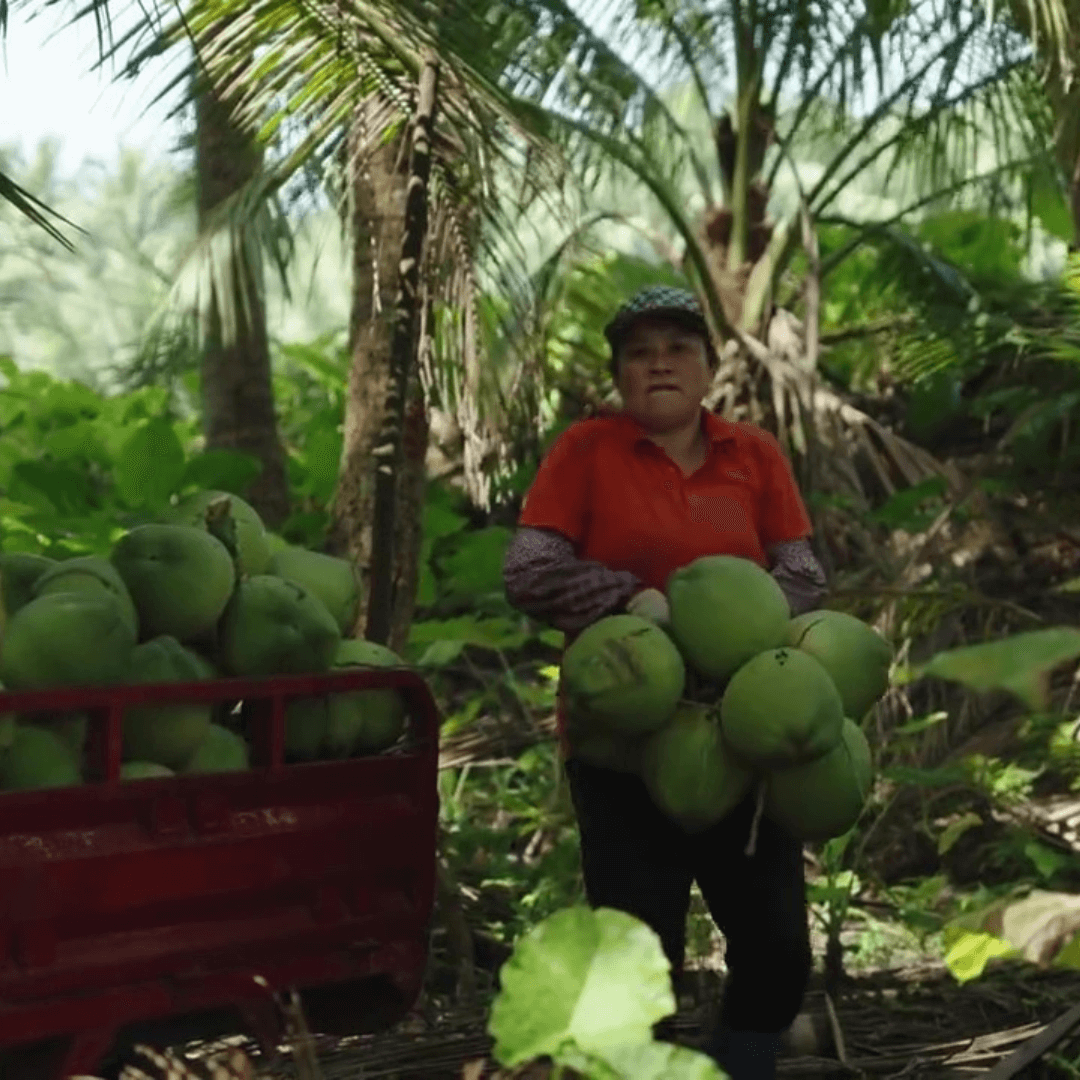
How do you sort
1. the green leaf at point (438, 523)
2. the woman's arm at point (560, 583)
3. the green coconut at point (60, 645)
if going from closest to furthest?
1. the green coconut at point (60, 645)
2. the woman's arm at point (560, 583)
3. the green leaf at point (438, 523)

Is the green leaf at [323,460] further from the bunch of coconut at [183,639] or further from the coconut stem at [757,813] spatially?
the coconut stem at [757,813]

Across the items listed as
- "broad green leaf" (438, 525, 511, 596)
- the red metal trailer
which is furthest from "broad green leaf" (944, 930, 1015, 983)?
"broad green leaf" (438, 525, 511, 596)

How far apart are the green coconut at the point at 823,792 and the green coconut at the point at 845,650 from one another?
0.21 ft

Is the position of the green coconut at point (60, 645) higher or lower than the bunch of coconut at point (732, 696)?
higher

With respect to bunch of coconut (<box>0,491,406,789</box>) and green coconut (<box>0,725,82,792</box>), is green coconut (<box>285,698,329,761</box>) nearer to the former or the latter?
bunch of coconut (<box>0,491,406,789</box>)

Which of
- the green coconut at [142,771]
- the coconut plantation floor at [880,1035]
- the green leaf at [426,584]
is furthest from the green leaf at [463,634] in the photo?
the green coconut at [142,771]

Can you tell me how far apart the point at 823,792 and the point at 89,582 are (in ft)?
3.89

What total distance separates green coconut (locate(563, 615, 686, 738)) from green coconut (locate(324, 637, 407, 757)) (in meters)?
0.35

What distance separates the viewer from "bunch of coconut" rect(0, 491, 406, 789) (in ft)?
10.7

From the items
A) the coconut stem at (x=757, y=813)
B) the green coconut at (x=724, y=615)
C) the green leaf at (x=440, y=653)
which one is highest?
the green coconut at (x=724, y=615)

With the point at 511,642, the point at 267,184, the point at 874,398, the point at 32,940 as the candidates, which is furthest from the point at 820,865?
the point at 874,398

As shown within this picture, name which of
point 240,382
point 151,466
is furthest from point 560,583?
point 240,382

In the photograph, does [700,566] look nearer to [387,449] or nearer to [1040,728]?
[387,449]

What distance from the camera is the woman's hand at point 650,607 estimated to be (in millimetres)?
3633
